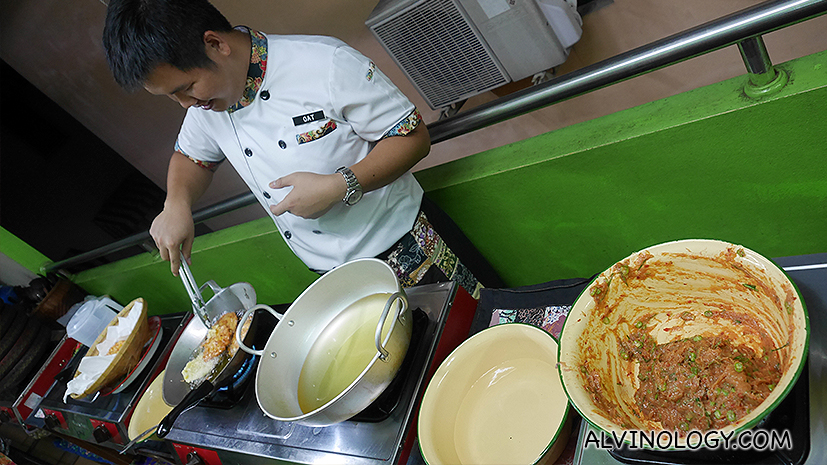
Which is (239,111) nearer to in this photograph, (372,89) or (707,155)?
(372,89)

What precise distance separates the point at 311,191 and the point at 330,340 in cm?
45

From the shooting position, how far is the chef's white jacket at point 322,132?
1.58 meters

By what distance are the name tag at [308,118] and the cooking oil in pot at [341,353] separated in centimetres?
57

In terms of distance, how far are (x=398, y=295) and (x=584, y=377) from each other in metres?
0.48

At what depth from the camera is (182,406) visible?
1512 mm

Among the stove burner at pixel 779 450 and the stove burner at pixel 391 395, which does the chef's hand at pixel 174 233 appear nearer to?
the stove burner at pixel 391 395

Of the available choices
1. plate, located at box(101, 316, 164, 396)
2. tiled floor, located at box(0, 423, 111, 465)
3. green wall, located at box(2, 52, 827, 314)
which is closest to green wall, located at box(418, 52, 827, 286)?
green wall, located at box(2, 52, 827, 314)

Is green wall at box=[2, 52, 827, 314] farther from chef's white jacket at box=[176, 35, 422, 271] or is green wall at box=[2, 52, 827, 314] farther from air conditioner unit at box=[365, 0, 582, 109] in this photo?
air conditioner unit at box=[365, 0, 582, 109]

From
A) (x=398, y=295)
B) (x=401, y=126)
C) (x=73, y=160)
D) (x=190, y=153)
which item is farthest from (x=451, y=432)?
(x=73, y=160)

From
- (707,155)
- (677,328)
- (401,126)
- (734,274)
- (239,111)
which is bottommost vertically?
(707,155)

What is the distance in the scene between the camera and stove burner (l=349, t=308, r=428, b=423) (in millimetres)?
1369

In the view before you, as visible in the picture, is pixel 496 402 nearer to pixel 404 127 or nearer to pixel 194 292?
pixel 404 127

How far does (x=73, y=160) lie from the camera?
152 inches

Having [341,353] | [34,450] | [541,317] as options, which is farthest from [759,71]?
[34,450]
